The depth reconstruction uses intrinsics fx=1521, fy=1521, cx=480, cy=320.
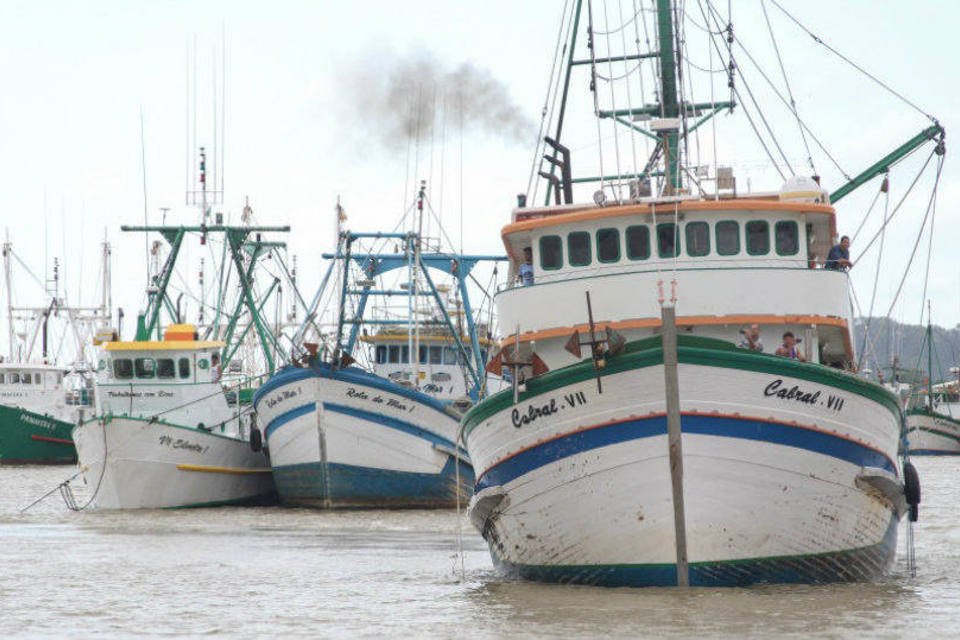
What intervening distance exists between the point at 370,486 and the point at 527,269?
14.0 m

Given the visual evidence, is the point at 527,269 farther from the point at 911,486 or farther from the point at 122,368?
the point at 122,368

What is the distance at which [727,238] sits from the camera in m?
18.9

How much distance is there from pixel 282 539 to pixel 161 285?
1782 centimetres

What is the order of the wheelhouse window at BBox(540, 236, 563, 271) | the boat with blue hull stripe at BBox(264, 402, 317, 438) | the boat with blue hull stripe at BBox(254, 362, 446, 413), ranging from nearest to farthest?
1. the wheelhouse window at BBox(540, 236, 563, 271)
2. the boat with blue hull stripe at BBox(254, 362, 446, 413)
3. the boat with blue hull stripe at BBox(264, 402, 317, 438)

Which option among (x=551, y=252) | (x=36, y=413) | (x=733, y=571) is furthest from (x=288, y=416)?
(x=36, y=413)

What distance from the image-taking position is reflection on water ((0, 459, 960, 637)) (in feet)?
46.4

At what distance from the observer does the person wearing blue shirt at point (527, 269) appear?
65.3 ft

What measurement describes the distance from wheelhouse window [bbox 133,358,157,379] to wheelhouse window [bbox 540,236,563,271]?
1978cm

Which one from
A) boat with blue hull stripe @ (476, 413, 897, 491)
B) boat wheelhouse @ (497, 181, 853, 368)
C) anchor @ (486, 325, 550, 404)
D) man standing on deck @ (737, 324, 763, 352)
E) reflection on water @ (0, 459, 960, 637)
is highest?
boat wheelhouse @ (497, 181, 853, 368)

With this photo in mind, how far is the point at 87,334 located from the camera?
8438 centimetres

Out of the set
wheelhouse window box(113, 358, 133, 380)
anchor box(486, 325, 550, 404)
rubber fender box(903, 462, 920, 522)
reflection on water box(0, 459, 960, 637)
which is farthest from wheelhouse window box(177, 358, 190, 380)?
rubber fender box(903, 462, 920, 522)

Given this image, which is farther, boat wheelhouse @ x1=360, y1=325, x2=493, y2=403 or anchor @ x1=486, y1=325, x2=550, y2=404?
boat wheelhouse @ x1=360, y1=325, x2=493, y2=403

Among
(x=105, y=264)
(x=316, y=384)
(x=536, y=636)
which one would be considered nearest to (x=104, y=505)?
(x=316, y=384)

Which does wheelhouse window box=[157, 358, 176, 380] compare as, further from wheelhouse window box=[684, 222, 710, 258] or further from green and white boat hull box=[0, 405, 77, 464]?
green and white boat hull box=[0, 405, 77, 464]
